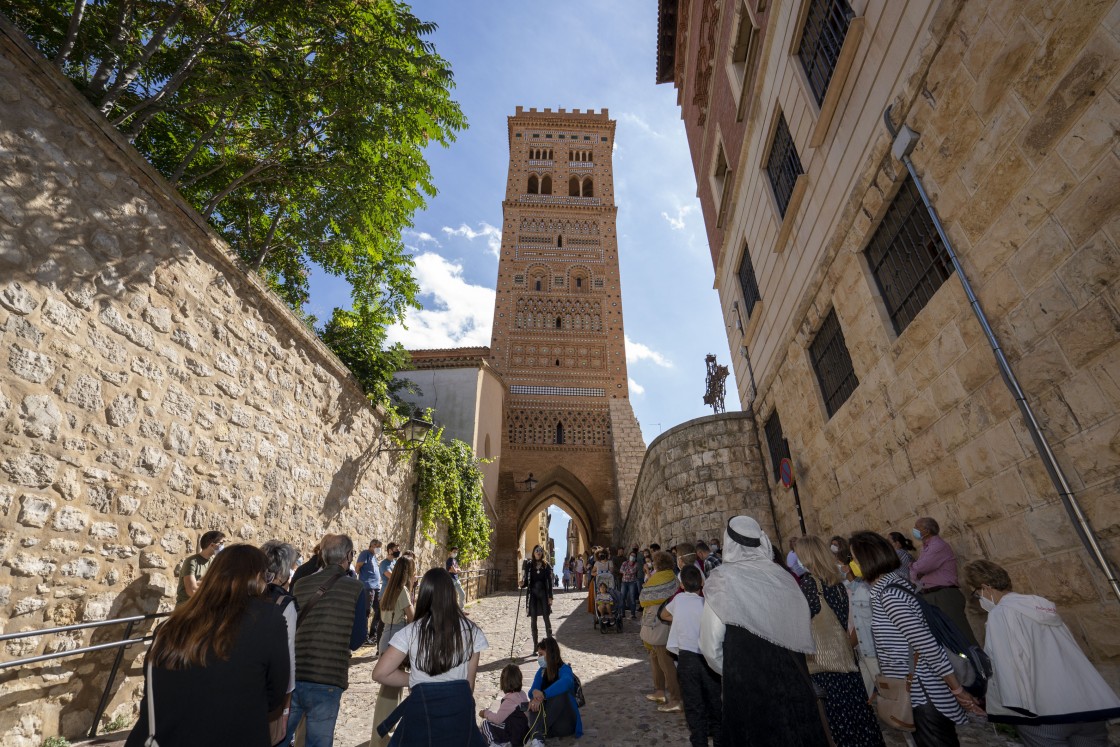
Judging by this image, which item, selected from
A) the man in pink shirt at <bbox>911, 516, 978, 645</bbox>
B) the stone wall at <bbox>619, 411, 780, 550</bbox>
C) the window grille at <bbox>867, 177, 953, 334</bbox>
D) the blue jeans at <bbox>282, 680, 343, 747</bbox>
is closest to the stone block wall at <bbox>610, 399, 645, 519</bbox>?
the stone wall at <bbox>619, 411, 780, 550</bbox>

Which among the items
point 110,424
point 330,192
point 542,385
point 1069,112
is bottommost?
point 110,424

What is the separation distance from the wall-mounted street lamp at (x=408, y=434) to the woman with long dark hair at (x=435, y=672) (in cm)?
643

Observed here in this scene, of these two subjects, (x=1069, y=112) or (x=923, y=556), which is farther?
(x=923, y=556)

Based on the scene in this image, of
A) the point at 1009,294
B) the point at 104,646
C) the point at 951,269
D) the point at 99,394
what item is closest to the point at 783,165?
the point at 951,269

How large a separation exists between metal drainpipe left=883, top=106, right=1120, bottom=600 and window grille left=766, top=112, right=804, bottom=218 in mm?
2761

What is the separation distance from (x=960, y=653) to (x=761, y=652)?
126cm

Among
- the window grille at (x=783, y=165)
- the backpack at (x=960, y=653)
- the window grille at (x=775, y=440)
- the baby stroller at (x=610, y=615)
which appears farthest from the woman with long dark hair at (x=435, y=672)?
the window grille at (x=775, y=440)

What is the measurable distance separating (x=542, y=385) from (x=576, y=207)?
36.2 ft

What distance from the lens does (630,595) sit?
9.81m

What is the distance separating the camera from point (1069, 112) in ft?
8.31

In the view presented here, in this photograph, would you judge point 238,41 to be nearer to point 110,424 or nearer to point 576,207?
point 110,424

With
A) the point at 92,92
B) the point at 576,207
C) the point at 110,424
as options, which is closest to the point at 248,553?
the point at 110,424

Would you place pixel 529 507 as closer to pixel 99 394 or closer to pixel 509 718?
pixel 509 718

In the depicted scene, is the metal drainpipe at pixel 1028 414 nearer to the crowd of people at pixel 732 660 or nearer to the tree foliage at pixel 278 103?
the crowd of people at pixel 732 660
